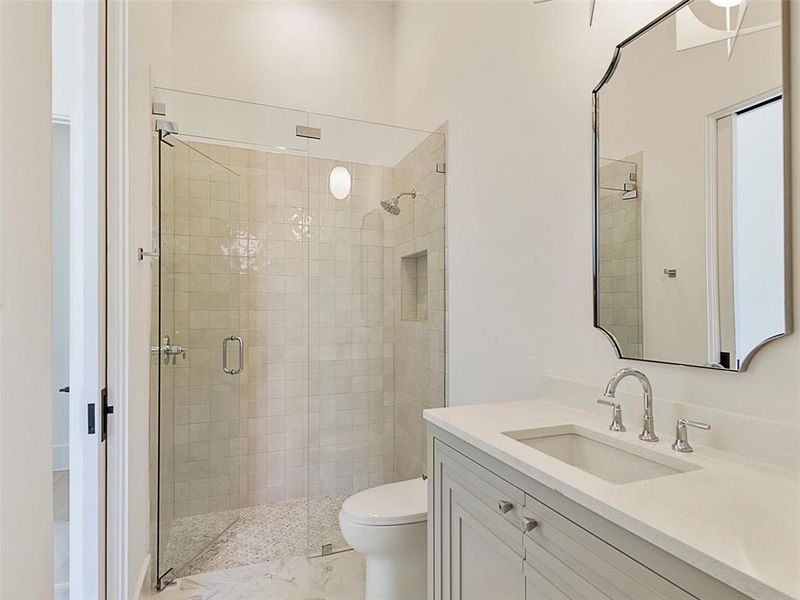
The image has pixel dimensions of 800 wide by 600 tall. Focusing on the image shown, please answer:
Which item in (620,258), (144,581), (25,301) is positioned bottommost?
(144,581)

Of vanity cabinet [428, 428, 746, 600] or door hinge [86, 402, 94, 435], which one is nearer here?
vanity cabinet [428, 428, 746, 600]

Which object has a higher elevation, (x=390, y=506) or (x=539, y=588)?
(x=539, y=588)

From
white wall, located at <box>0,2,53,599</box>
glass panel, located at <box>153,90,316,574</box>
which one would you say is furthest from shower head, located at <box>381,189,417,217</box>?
white wall, located at <box>0,2,53,599</box>

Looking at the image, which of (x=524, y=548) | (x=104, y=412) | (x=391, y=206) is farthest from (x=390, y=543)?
(x=391, y=206)

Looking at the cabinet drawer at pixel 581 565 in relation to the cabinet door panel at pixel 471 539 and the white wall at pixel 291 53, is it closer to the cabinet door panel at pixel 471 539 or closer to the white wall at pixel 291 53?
the cabinet door panel at pixel 471 539

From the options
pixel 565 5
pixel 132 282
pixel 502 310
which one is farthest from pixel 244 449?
pixel 565 5

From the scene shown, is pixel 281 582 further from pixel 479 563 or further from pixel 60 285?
pixel 60 285

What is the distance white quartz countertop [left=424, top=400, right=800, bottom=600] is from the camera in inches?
24.1

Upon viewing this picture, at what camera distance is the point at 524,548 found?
1036 mm

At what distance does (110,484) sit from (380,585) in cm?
106

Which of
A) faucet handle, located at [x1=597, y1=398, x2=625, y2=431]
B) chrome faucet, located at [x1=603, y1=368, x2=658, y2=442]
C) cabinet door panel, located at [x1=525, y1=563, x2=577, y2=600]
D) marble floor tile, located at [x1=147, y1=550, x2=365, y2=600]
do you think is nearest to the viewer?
cabinet door panel, located at [x1=525, y1=563, x2=577, y2=600]

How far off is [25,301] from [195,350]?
204 centimetres

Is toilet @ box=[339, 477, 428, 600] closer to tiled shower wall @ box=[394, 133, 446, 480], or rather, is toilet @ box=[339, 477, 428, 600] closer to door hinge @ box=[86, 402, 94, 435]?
tiled shower wall @ box=[394, 133, 446, 480]

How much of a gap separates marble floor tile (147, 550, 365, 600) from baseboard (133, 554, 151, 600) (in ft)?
0.14
